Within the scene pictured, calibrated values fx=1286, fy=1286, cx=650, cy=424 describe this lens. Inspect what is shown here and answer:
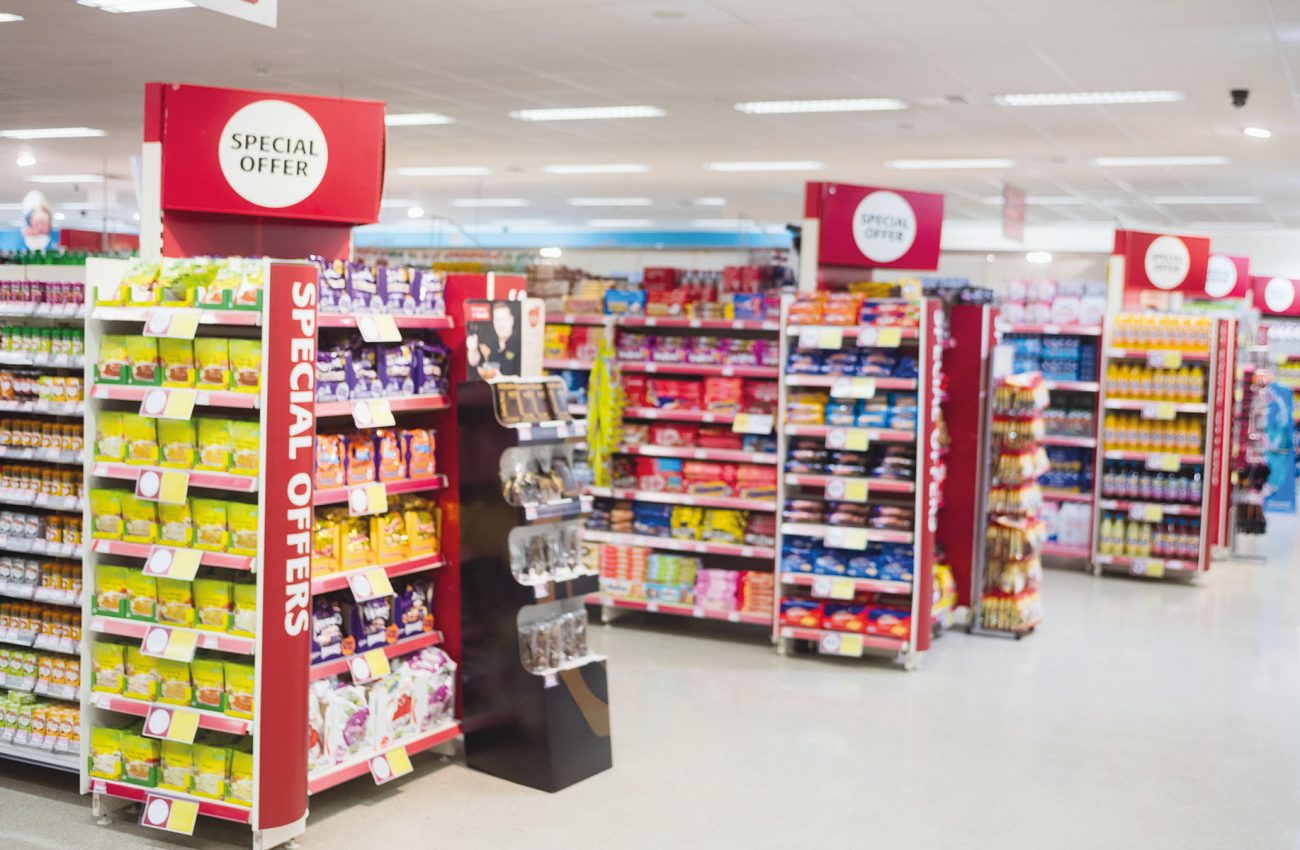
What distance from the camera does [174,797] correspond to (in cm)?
451

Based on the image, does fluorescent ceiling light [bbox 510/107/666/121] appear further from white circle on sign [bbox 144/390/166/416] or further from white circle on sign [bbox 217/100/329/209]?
white circle on sign [bbox 144/390/166/416]

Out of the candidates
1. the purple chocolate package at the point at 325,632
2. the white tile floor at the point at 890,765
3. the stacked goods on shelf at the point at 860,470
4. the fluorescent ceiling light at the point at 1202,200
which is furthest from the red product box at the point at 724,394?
the fluorescent ceiling light at the point at 1202,200

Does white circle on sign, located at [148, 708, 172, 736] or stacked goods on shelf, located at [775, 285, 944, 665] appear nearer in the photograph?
white circle on sign, located at [148, 708, 172, 736]

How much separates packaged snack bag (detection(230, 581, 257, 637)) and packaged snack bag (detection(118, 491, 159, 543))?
415mm

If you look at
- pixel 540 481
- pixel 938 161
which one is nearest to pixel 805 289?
pixel 540 481

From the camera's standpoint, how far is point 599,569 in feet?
26.9

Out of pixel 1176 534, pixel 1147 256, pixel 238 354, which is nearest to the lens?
pixel 238 354

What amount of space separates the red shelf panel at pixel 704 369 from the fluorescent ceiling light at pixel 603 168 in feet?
A: 22.9

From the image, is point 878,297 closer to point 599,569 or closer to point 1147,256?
point 599,569

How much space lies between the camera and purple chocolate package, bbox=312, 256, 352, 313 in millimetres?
4789

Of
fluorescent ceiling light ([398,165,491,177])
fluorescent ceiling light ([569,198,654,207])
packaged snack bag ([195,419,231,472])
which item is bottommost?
packaged snack bag ([195,419,231,472])

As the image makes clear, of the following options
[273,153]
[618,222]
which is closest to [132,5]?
[273,153]

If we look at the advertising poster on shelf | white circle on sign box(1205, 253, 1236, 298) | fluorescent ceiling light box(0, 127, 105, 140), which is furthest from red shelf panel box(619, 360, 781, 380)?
white circle on sign box(1205, 253, 1236, 298)

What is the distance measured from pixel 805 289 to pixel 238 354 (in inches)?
161
